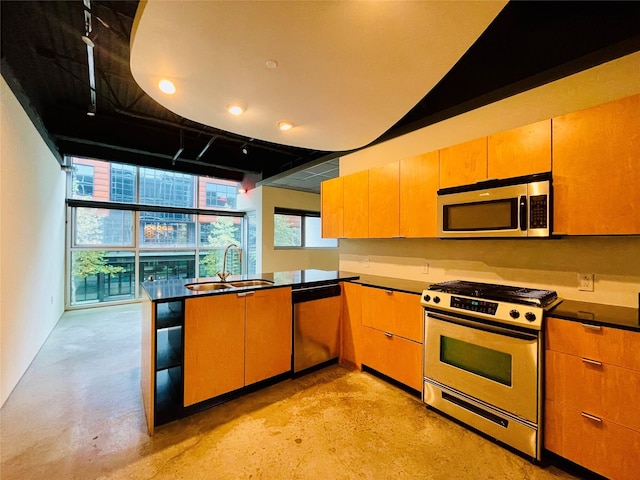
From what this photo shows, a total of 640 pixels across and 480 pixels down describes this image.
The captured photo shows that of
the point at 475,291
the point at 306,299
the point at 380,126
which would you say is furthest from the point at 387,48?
the point at 306,299

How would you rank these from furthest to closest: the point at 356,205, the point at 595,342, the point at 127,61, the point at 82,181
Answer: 1. the point at 82,181
2. the point at 356,205
3. the point at 127,61
4. the point at 595,342

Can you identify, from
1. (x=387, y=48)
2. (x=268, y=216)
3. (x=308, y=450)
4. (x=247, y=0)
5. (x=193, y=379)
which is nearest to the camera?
(x=247, y=0)

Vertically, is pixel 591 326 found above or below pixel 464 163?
below

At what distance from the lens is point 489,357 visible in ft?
6.48

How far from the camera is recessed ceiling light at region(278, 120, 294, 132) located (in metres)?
2.72

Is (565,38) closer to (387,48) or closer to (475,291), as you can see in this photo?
(387,48)

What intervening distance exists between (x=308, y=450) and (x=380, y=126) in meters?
2.80

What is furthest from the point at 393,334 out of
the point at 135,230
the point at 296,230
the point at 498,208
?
the point at 135,230

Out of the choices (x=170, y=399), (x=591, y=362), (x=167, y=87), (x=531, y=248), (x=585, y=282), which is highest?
(x=167, y=87)

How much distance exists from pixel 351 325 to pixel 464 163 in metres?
1.93

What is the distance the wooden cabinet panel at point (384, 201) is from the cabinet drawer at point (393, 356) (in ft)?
3.38

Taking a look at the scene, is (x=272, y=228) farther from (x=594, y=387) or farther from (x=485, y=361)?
(x=594, y=387)

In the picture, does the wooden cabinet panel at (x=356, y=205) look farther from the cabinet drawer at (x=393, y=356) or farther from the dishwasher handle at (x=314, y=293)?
the cabinet drawer at (x=393, y=356)

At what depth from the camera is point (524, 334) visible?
1776 mm
